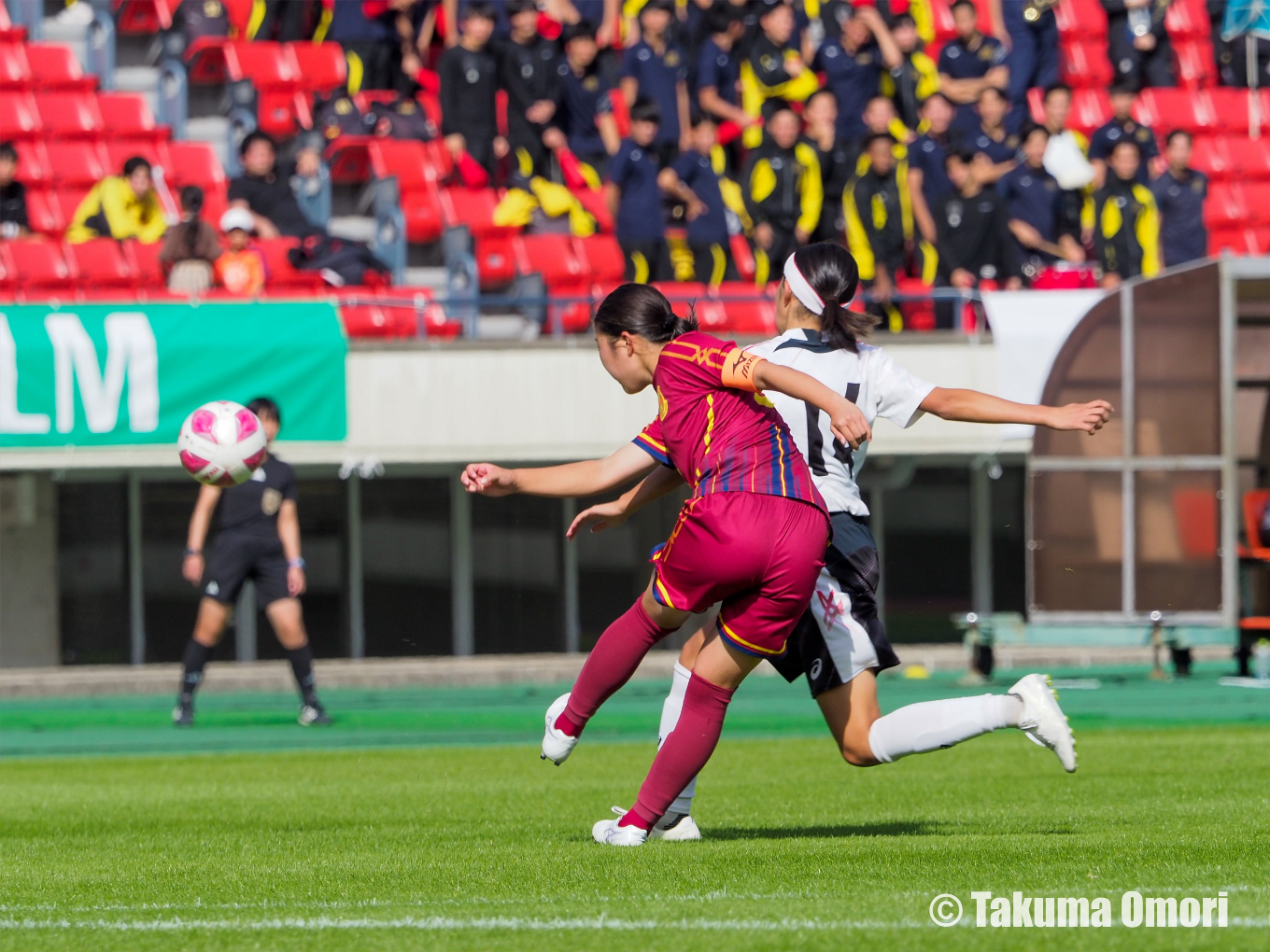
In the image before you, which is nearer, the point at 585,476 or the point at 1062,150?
the point at 585,476

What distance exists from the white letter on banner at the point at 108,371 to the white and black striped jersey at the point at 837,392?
1107cm

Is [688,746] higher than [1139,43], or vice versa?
[1139,43]

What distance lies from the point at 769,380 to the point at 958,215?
12883mm

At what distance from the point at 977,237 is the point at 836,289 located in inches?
484

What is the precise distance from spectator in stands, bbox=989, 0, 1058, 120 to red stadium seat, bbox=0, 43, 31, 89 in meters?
10.7

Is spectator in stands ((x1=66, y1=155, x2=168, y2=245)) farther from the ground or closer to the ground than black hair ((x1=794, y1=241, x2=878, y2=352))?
farther from the ground

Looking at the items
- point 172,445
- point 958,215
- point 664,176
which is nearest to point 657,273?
point 664,176

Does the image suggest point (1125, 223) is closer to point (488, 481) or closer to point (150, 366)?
point (150, 366)

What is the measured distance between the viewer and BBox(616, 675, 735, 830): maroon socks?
5855 millimetres

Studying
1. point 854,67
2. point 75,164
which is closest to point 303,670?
point 75,164

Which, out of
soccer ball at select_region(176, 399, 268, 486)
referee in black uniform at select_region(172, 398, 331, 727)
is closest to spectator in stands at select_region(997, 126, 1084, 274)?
referee in black uniform at select_region(172, 398, 331, 727)

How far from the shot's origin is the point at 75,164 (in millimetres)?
18734

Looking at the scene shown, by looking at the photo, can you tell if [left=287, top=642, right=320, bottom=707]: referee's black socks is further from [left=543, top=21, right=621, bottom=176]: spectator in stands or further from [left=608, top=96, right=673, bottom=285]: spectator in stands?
[left=543, top=21, right=621, bottom=176]: spectator in stands

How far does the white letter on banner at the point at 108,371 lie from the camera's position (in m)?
16.1
